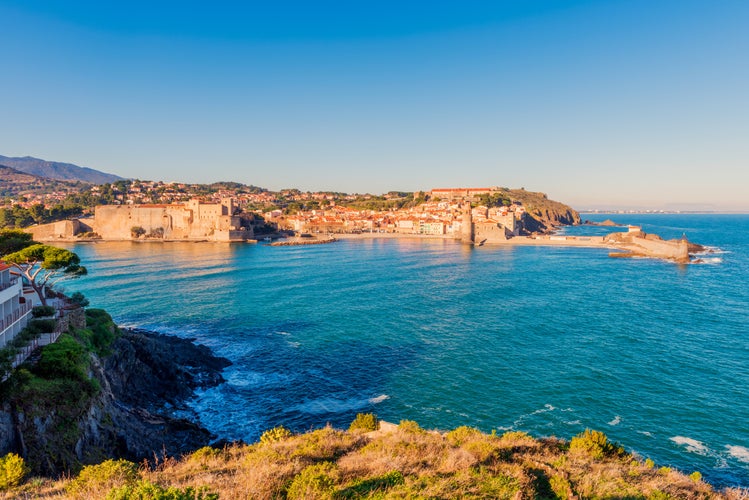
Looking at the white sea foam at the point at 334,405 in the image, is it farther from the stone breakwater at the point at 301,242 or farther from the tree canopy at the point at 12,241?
the stone breakwater at the point at 301,242

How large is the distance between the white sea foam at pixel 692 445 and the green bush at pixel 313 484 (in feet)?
44.1

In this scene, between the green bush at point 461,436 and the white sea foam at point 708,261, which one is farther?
the white sea foam at point 708,261

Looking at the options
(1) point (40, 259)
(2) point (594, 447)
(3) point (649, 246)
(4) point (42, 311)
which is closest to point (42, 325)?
(4) point (42, 311)

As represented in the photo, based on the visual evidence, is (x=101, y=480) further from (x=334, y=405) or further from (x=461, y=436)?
(x=334, y=405)

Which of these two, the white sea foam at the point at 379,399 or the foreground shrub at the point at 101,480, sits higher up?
the foreground shrub at the point at 101,480

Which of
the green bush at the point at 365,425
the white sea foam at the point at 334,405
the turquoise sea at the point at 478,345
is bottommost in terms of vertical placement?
the white sea foam at the point at 334,405

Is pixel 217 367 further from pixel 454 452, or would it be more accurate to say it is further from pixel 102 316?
pixel 454 452

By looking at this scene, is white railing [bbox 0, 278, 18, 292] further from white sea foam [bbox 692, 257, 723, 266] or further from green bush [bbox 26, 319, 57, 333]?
white sea foam [bbox 692, 257, 723, 266]

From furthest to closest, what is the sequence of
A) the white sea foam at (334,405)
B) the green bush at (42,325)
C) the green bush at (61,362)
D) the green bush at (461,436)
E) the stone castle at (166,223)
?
the stone castle at (166,223)
the white sea foam at (334,405)
the green bush at (42,325)
the green bush at (61,362)
the green bush at (461,436)

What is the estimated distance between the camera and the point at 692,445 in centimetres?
1439

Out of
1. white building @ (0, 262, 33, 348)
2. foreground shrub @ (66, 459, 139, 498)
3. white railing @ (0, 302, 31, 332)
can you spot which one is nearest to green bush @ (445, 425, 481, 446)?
foreground shrub @ (66, 459, 139, 498)

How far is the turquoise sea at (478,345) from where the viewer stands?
1617 centimetres

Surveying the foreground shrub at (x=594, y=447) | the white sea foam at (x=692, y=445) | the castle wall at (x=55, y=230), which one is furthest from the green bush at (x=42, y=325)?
the castle wall at (x=55, y=230)

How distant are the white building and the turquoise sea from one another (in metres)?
7.40
